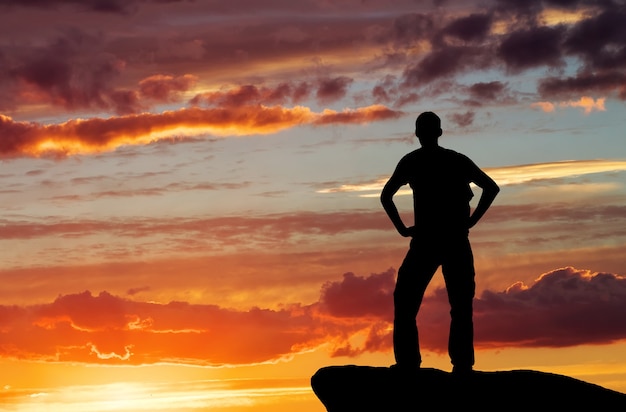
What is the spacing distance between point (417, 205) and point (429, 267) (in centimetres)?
107

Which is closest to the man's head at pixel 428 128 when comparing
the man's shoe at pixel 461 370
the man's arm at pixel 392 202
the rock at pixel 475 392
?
the man's arm at pixel 392 202

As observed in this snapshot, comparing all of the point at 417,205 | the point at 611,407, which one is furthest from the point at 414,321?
the point at 611,407

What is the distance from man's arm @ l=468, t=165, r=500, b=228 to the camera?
17578 millimetres

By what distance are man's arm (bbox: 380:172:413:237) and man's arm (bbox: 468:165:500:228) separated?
117 centimetres

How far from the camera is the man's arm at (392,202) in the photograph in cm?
1764

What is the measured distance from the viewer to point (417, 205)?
17.5 meters

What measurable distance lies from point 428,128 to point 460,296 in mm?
2849

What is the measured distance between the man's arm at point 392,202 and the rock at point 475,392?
2458mm

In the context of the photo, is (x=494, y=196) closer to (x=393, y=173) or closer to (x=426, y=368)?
(x=393, y=173)

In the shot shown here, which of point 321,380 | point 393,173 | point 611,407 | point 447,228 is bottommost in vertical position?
point 611,407

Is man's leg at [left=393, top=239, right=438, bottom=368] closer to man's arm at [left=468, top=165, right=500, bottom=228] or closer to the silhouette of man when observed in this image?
the silhouette of man

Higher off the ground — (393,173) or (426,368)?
(393,173)

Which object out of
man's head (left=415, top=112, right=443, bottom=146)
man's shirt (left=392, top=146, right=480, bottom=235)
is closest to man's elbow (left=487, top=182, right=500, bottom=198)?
man's shirt (left=392, top=146, right=480, bottom=235)

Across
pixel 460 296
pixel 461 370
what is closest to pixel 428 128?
pixel 460 296
